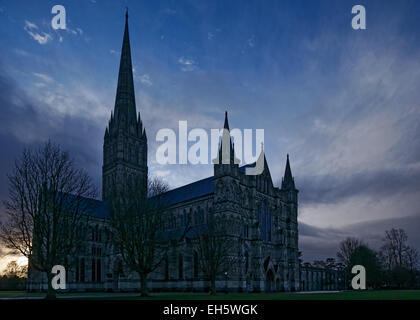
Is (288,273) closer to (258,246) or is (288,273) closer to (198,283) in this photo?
(258,246)

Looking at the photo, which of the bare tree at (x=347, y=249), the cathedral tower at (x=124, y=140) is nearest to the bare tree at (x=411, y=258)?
the bare tree at (x=347, y=249)

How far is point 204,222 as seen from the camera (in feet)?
221

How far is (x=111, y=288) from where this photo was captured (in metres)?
66.6

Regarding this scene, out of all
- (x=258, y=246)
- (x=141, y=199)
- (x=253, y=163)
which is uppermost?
(x=253, y=163)

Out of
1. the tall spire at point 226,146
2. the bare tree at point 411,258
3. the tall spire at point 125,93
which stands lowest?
the bare tree at point 411,258

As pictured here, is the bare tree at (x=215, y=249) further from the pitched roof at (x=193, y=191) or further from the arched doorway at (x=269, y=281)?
the pitched roof at (x=193, y=191)

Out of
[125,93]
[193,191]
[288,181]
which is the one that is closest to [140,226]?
[193,191]

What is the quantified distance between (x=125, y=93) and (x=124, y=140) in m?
12.6

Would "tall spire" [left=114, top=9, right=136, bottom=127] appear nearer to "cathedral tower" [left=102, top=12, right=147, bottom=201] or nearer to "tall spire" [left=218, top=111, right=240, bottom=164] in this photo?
"cathedral tower" [left=102, top=12, right=147, bottom=201]

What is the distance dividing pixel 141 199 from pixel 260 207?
2972 centimetres

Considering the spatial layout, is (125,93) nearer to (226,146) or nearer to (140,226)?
(226,146)

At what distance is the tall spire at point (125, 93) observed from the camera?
312ft

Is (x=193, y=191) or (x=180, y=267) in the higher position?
(x=193, y=191)
